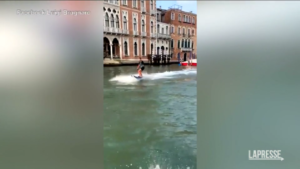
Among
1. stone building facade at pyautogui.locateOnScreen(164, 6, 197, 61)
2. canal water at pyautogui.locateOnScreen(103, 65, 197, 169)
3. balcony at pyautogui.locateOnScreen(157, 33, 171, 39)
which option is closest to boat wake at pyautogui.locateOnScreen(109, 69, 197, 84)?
canal water at pyautogui.locateOnScreen(103, 65, 197, 169)

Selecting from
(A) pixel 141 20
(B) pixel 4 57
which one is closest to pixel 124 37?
(A) pixel 141 20

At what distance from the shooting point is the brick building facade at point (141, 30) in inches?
60.6

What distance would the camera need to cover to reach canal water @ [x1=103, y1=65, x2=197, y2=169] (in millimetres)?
1510

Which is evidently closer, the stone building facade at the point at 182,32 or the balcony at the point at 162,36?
the stone building facade at the point at 182,32

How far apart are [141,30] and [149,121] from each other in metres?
0.91

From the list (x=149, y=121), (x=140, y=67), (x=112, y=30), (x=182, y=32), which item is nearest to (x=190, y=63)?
(x=182, y=32)

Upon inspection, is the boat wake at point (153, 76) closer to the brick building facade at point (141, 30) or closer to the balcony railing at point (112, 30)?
the brick building facade at point (141, 30)

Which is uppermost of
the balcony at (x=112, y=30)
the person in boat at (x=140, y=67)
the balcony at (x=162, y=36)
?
the balcony at (x=112, y=30)

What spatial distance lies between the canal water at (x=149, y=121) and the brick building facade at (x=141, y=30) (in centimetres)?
22

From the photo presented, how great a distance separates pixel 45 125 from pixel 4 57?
0.72 m

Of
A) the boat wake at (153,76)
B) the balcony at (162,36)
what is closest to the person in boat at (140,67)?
the boat wake at (153,76)

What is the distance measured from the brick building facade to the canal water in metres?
0.22

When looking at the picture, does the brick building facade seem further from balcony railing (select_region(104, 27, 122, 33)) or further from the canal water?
the canal water

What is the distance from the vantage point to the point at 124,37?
1.67m
